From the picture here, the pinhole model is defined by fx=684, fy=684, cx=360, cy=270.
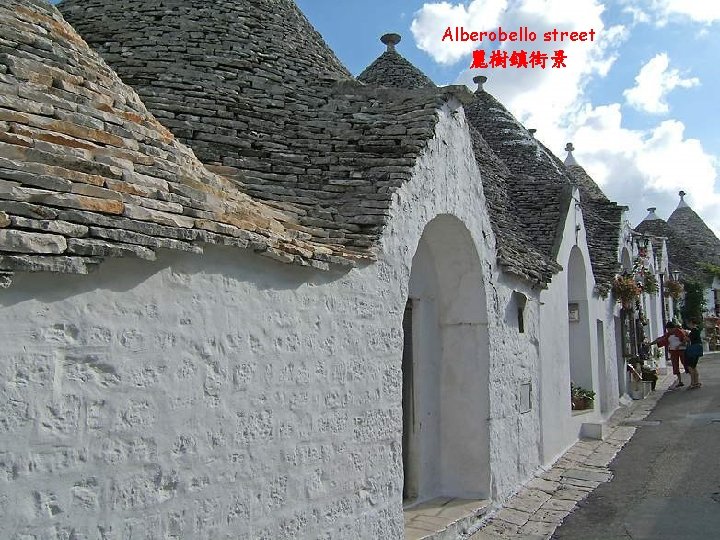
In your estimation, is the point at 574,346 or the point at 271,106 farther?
the point at 574,346

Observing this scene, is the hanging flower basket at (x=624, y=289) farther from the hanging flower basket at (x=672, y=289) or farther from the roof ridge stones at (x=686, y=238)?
the roof ridge stones at (x=686, y=238)

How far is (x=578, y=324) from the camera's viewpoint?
1257 centimetres

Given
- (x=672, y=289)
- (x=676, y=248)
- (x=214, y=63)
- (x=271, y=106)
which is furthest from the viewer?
(x=676, y=248)

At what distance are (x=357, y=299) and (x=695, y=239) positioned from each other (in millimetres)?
32918

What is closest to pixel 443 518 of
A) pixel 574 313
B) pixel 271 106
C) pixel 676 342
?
pixel 271 106

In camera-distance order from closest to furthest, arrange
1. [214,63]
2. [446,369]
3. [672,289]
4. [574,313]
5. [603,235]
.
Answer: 1. [214,63]
2. [446,369]
3. [574,313]
4. [603,235]
5. [672,289]

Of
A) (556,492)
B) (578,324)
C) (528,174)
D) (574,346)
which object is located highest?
(528,174)

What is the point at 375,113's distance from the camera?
20.7 ft

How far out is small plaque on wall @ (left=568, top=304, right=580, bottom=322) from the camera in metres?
12.5

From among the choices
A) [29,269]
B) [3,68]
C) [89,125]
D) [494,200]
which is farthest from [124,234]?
[494,200]

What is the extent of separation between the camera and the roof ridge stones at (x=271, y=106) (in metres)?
5.22

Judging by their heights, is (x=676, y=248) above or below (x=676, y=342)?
above

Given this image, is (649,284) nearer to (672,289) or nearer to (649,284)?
(649,284)

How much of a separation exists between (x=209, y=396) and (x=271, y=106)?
3342mm
